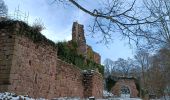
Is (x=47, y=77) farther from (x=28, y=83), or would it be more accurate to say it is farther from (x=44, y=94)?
(x=28, y=83)

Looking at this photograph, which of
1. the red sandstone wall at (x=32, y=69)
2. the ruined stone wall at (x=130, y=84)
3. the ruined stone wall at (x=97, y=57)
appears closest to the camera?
the red sandstone wall at (x=32, y=69)

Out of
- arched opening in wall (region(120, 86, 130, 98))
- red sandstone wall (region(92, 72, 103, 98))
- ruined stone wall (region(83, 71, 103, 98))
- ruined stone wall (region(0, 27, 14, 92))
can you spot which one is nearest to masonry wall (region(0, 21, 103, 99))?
ruined stone wall (region(0, 27, 14, 92))

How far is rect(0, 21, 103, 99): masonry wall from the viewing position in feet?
38.4

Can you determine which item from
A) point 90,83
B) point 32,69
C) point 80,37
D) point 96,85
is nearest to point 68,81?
point 90,83

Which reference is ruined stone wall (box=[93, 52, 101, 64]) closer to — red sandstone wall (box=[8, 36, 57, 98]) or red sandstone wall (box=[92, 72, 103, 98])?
red sandstone wall (box=[92, 72, 103, 98])

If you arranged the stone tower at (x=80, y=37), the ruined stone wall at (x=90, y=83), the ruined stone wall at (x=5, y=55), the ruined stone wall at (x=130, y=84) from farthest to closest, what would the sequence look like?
the ruined stone wall at (x=130, y=84)
the stone tower at (x=80, y=37)
the ruined stone wall at (x=90, y=83)
the ruined stone wall at (x=5, y=55)

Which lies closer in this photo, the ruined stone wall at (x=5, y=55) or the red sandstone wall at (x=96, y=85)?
the ruined stone wall at (x=5, y=55)

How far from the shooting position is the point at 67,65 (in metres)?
17.9

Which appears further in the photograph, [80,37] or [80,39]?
[80,39]

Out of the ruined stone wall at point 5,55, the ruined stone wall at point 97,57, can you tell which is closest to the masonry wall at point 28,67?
the ruined stone wall at point 5,55

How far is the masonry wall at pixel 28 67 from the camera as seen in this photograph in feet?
38.4

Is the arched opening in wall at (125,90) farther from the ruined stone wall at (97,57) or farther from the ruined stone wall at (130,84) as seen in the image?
the ruined stone wall at (97,57)

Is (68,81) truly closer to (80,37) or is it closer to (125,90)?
(80,37)

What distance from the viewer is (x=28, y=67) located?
500 inches
